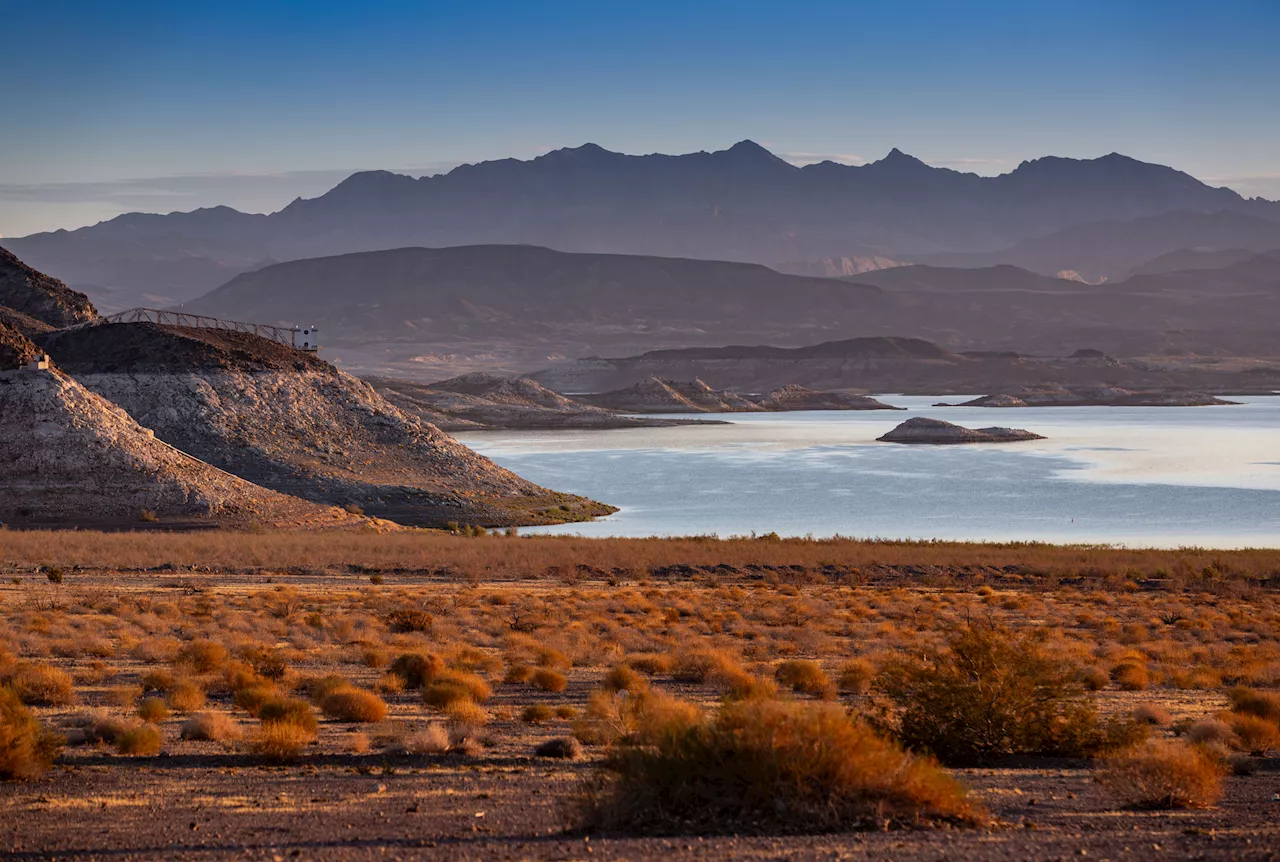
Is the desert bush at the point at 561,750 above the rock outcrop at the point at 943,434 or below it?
below

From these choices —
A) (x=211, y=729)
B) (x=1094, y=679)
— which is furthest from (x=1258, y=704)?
(x=211, y=729)

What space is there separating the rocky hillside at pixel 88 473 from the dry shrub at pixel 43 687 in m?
31.1

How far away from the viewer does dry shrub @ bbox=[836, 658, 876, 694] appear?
17297mm

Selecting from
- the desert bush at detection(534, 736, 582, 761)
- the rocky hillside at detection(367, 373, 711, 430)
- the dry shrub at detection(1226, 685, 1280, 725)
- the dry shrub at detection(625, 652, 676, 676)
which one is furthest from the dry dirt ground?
the rocky hillside at detection(367, 373, 711, 430)

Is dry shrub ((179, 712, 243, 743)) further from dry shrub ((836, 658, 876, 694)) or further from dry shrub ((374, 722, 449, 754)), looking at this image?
dry shrub ((836, 658, 876, 694))

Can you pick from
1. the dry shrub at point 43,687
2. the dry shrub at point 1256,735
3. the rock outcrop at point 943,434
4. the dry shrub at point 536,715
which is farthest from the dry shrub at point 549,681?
the rock outcrop at point 943,434

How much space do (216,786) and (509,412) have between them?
155m

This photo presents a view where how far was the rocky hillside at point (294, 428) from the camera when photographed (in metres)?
55.3

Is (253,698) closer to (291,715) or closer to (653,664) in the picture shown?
(291,715)

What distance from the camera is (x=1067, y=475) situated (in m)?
88.2

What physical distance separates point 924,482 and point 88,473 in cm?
5388

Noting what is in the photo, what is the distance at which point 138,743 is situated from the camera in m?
12.5

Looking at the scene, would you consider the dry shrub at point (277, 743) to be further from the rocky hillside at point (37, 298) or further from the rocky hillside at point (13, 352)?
the rocky hillside at point (37, 298)

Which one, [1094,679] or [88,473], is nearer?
[1094,679]
